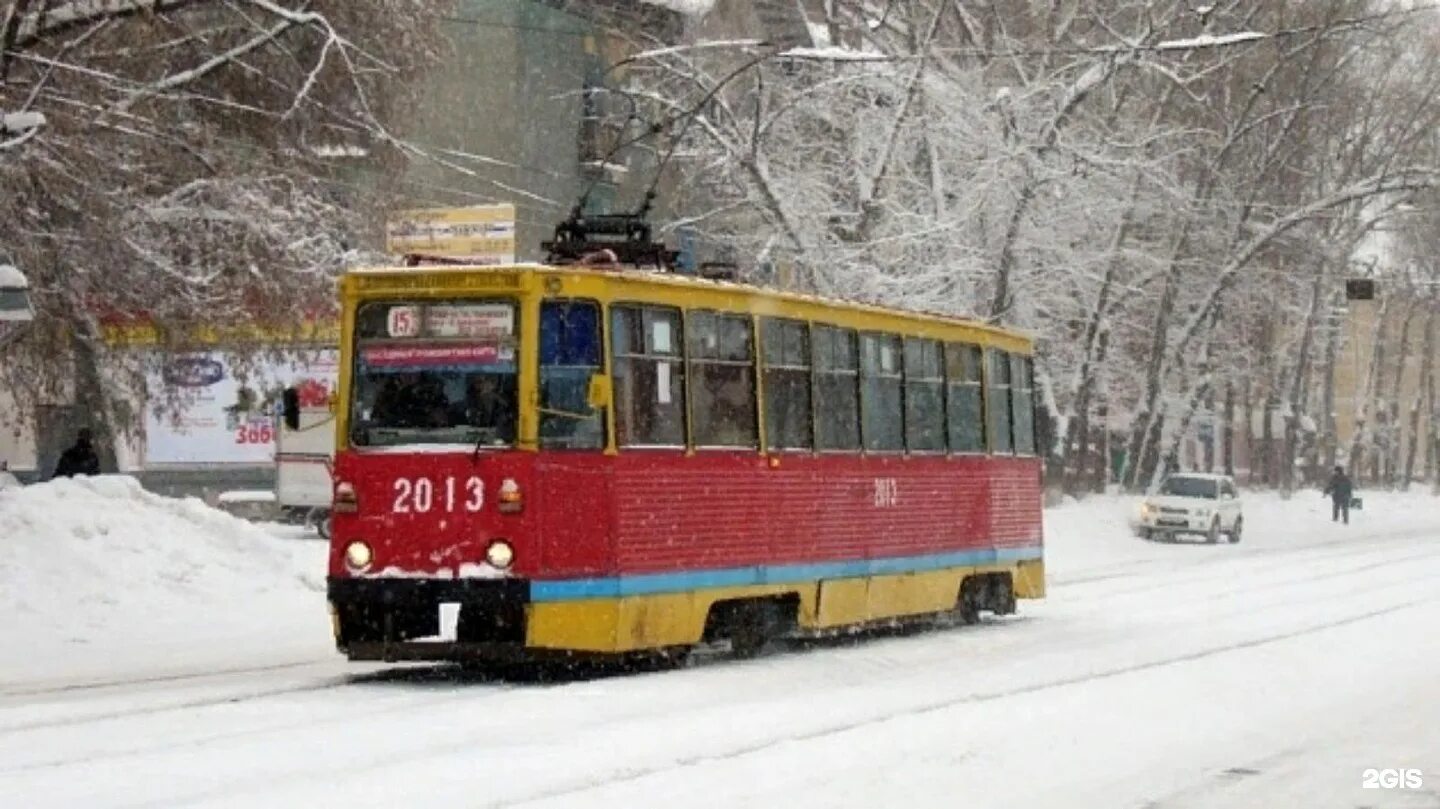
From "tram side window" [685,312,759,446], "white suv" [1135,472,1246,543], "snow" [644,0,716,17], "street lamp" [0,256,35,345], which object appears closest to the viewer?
"tram side window" [685,312,759,446]

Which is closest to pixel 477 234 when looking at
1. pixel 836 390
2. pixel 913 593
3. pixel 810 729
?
pixel 913 593

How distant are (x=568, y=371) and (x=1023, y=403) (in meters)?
10.3

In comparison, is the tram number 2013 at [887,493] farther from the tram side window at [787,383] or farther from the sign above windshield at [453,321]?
the sign above windshield at [453,321]

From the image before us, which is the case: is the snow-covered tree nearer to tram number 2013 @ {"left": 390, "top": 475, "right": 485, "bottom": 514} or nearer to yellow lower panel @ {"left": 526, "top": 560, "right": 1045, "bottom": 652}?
tram number 2013 @ {"left": 390, "top": 475, "right": 485, "bottom": 514}

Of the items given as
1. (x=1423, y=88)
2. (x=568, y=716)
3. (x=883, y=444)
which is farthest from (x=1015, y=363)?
(x=1423, y=88)

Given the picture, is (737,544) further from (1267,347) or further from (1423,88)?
(1267,347)

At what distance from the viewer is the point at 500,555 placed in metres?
17.8

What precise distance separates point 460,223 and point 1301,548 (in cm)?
1941

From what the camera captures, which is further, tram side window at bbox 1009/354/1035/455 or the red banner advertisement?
tram side window at bbox 1009/354/1035/455

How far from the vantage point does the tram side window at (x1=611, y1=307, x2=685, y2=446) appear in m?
18.9

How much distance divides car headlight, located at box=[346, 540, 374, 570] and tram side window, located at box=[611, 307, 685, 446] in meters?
1.96

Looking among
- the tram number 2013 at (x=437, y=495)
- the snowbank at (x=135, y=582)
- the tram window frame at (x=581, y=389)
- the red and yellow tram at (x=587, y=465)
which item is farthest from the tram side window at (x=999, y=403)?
the tram number 2013 at (x=437, y=495)

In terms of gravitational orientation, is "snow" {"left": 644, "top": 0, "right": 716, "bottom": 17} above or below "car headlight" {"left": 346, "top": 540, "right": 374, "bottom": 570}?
above

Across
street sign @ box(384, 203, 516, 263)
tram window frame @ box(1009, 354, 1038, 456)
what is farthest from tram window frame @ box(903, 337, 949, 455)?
street sign @ box(384, 203, 516, 263)
